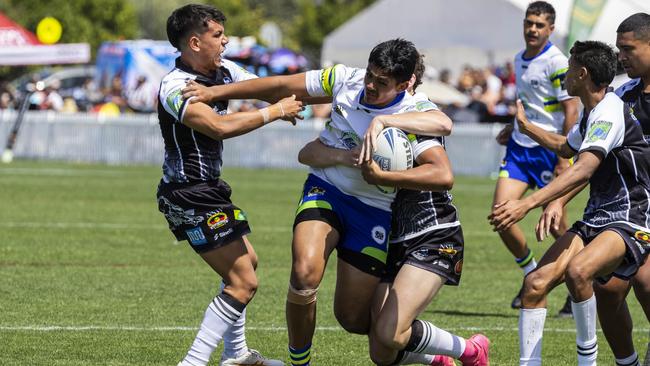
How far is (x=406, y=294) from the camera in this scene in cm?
→ 712

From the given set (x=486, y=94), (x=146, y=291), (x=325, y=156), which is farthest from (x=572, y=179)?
(x=486, y=94)

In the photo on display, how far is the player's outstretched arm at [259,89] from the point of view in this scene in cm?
735

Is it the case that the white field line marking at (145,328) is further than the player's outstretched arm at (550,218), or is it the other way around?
the white field line marking at (145,328)

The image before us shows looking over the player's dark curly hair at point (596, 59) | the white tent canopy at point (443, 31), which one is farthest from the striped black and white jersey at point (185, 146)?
the white tent canopy at point (443, 31)

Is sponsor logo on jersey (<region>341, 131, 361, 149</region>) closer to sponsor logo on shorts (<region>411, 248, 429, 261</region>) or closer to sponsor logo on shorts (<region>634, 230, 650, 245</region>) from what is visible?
sponsor logo on shorts (<region>411, 248, 429, 261</region>)

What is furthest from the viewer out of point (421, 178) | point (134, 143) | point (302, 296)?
point (134, 143)

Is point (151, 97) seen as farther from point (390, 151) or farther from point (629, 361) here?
point (390, 151)

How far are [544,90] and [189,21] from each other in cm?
470

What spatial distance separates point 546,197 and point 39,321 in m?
4.34

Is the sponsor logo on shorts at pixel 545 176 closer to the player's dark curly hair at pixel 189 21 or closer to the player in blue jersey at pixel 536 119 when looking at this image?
the player in blue jersey at pixel 536 119

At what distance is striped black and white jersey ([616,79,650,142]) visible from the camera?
7426 mm

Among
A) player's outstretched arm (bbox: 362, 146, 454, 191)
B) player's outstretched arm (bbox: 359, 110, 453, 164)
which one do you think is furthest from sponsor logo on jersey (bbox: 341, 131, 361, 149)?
player's outstretched arm (bbox: 362, 146, 454, 191)

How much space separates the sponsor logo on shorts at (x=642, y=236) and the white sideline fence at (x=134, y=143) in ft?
71.5

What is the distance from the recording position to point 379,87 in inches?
279
